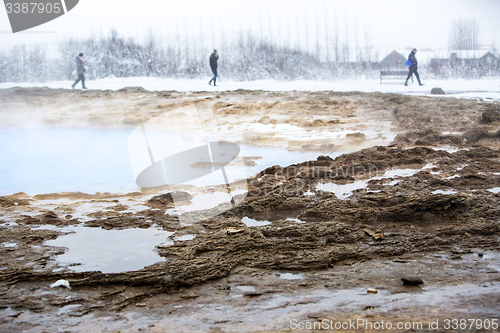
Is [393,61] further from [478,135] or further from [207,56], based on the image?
[478,135]

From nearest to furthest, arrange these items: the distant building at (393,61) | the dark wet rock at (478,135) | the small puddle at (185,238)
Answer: the small puddle at (185,238) < the dark wet rock at (478,135) < the distant building at (393,61)

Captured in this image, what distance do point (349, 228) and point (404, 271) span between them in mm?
948

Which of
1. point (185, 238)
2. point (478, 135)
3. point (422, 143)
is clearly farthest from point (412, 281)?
point (478, 135)

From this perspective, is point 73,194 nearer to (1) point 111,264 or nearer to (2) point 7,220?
(2) point 7,220

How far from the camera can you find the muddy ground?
9.00ft

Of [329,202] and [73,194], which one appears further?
[73,194]

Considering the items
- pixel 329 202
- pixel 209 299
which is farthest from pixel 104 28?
pixel 209 299

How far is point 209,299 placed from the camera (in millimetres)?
3023

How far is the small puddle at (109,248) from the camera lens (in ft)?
11.9

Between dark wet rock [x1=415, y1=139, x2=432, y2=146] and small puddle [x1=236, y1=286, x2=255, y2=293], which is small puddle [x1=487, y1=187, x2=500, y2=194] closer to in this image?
dark wet rock [x1=415, y1=139, x2=432, y2=146]

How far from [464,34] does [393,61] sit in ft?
14.2

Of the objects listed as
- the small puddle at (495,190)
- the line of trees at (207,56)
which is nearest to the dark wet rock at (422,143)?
the small puddle at (495,190)

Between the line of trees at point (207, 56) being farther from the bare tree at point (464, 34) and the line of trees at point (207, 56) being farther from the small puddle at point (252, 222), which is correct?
the small puddle at point (252, 222)

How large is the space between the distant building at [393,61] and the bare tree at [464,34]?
293 cm
